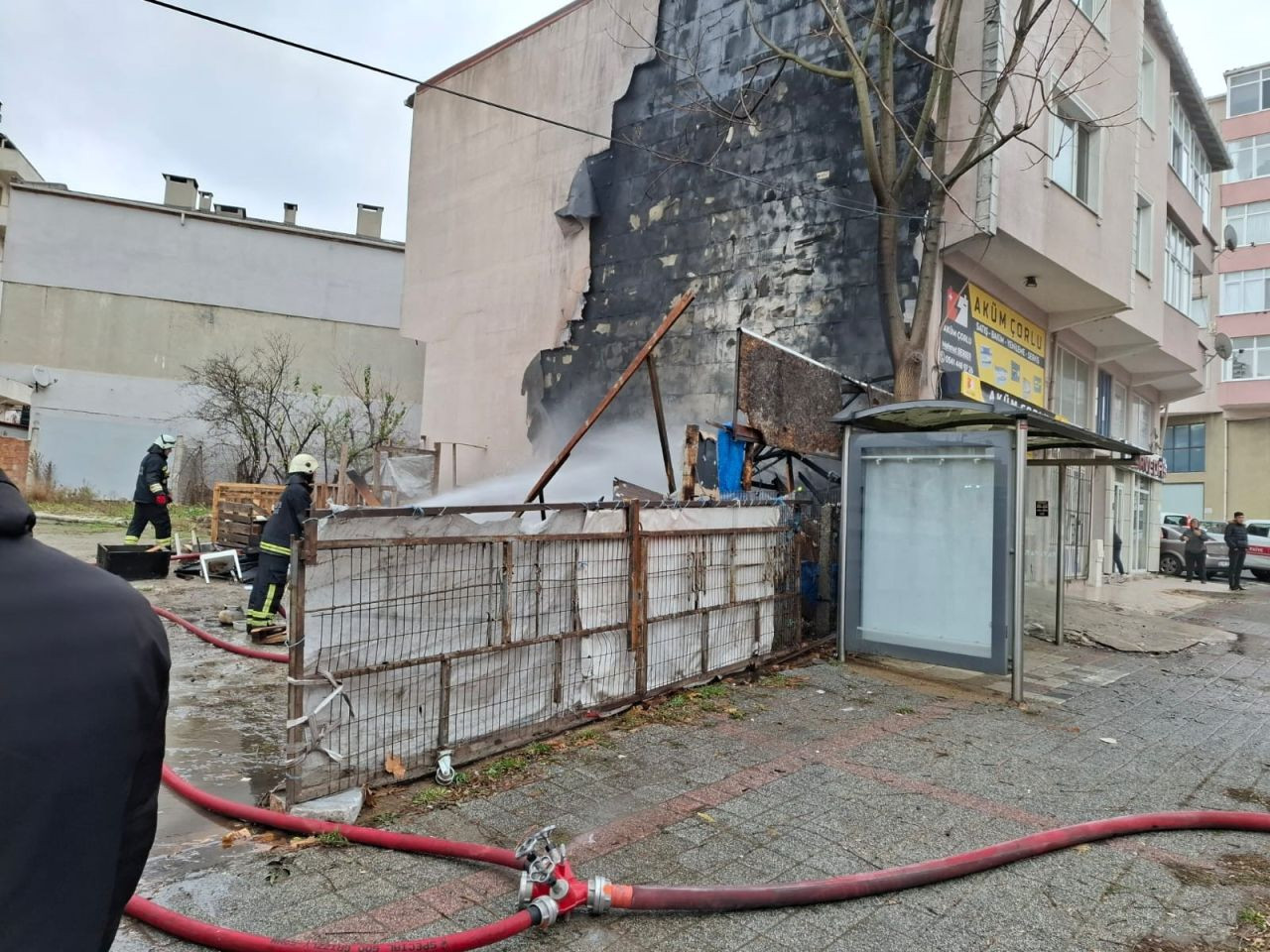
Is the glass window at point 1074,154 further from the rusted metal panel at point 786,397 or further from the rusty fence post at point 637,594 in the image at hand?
the rusty fence post at point 637,594

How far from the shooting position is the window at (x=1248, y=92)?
106 ft

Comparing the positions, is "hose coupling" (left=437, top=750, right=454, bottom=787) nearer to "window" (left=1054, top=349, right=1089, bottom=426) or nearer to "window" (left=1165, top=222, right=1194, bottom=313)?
"window" (left=1054, top=349, right=1089, bottom=426)

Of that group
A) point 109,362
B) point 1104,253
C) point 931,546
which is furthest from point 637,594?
point 109,362

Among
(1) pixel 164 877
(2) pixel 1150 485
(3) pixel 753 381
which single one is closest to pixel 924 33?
(3) pixel 753 381

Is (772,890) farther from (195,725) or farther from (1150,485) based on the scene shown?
(1150,485)

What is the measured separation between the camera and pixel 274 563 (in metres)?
7.78

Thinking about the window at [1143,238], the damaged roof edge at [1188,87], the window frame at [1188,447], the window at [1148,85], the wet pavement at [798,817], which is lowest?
the wet pavement at [798,817]

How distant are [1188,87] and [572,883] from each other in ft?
69.0

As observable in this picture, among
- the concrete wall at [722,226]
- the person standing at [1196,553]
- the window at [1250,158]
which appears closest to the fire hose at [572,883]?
the concrete wall at [722,226]

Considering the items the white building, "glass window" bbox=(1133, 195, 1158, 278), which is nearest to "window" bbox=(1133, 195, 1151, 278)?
"glass window" bbox=(1133, 195, 1158, 278)

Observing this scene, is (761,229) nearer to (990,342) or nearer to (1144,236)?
(990,342)

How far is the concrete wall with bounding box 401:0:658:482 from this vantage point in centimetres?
1455

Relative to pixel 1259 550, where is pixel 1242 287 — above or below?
above

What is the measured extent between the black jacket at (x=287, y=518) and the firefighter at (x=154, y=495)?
4299mm
